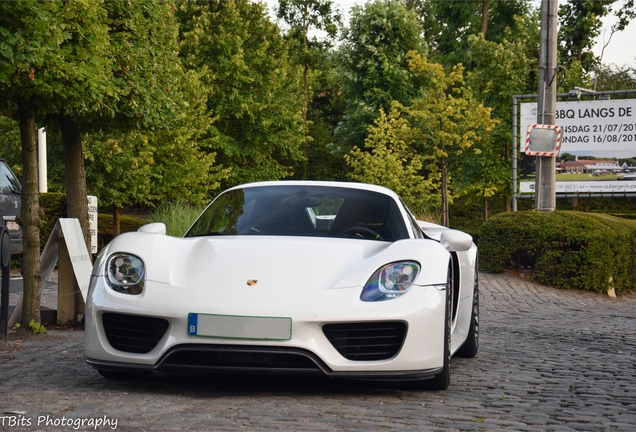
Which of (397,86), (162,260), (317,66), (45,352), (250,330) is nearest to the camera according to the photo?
(250,330)

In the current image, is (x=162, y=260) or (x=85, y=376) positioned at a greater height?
(x=162, y=260)

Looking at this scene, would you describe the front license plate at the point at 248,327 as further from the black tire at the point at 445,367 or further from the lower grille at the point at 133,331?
the black tire at the point at 445,367

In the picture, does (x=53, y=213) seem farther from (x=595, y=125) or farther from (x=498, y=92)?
(x=498, y=92)

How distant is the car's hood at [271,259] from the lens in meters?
5.23

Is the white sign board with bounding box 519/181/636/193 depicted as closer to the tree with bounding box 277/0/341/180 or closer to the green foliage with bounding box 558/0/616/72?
the green foliage with bounding box 558/0/616/72

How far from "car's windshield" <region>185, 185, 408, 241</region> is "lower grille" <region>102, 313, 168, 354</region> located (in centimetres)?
119

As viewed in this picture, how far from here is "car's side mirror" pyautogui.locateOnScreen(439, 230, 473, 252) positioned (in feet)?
20.3

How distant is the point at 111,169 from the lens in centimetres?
2408

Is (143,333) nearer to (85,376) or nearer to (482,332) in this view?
(85,376)

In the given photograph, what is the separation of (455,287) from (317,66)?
5554cm

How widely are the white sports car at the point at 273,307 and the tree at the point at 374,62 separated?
45488 mm

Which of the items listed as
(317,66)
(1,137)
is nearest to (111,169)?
(1,137)

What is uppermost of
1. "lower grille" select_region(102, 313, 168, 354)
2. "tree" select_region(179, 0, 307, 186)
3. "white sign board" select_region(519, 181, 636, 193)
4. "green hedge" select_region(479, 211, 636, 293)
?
"tree" select_region(179, 0, 307, 186)

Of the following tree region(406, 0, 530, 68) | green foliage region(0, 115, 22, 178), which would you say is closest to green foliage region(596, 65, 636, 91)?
tree region(406, 0, 530, 68)
